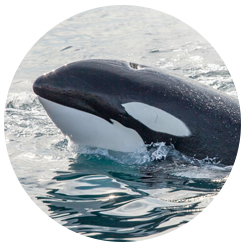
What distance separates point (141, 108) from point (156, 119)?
347 millimetres

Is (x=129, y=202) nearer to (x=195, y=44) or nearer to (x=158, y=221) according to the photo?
(x=158, y=221)

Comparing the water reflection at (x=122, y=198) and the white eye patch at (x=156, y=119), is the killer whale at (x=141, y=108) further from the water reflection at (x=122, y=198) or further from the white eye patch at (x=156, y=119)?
the water reflection at (x=122, y=198)

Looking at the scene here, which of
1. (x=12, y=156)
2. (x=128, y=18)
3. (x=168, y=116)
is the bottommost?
(x=12, y=156)

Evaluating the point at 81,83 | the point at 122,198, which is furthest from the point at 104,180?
the point at 81,83

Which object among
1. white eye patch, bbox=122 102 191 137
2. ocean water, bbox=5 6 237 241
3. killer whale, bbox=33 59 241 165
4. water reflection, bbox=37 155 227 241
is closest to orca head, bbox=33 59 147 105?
killer whale, bbox=33 59 241 165

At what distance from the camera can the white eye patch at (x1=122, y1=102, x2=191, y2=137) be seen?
7742 mm

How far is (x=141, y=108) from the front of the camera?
7.74 m

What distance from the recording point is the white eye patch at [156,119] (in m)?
7.74

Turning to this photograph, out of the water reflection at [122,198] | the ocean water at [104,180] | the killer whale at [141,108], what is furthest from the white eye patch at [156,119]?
the water reflection at [122,198]

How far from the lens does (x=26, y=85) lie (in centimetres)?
1241

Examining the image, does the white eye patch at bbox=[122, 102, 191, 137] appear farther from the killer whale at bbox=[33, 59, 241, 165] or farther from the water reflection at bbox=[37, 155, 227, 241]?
the water reflection at bbox=[37, 155, 227, 241]

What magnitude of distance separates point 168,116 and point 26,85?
6.02 meters

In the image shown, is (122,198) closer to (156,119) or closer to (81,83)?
(156,119)

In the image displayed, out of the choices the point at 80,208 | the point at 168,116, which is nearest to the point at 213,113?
the point at 168,116
